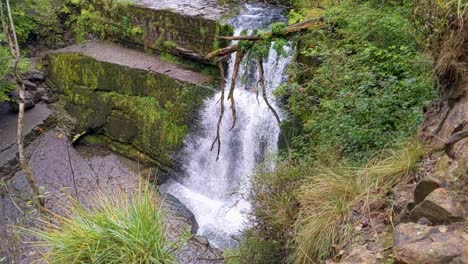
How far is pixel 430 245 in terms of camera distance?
205 cm

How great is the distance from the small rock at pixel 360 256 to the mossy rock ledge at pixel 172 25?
590 centimetres

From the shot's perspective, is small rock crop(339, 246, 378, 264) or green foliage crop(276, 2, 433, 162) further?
green foliage crop(276, 2, 433, 162)

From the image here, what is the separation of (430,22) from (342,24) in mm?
2638

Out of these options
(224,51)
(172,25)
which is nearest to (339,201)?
(224,51)

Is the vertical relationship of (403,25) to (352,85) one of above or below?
above

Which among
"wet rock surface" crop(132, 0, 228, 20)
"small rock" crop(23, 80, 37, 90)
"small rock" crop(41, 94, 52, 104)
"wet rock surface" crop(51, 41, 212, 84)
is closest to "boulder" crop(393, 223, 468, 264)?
"wet rock surface" crop(51, 41, 212, 84)

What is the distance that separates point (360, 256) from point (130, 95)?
22.1 ft

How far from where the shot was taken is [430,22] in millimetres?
3148

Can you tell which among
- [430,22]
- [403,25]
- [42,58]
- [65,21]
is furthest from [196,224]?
[65,21]

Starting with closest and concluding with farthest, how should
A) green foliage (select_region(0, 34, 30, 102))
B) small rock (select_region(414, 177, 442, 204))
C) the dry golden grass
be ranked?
small rock (select_region(414, 177, 442, 204)), the dry golden grass, green foliage (select_region(0, 34, 30, 102))

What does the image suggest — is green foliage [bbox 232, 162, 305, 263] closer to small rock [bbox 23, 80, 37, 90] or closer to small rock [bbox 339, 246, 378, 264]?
small rock [bbox 339, 246, 378, 264]

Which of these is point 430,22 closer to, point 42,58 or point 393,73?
point 393,73

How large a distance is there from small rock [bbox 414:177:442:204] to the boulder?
23 centimetres

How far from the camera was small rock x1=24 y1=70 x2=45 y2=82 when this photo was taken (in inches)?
358
